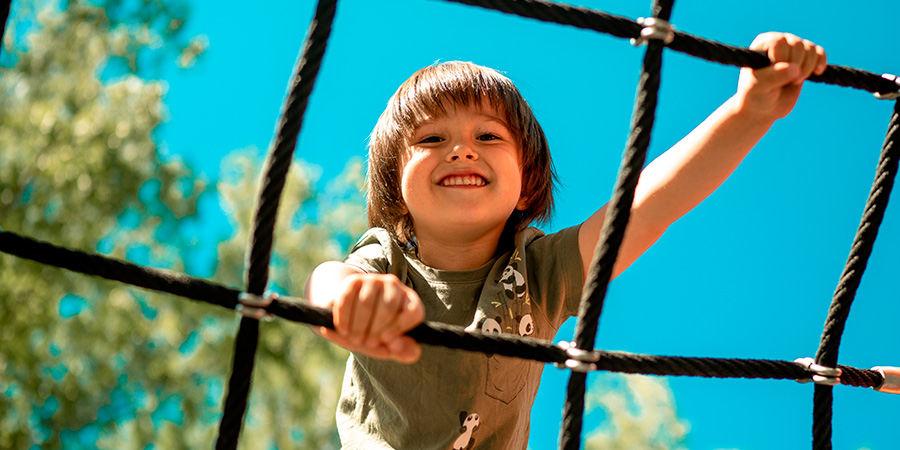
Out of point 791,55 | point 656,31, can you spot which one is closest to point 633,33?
point 656,31

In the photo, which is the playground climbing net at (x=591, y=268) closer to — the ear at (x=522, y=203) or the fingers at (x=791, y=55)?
Result: the fingers at (x=791, y=55)

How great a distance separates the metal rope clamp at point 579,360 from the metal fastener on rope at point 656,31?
0.30m

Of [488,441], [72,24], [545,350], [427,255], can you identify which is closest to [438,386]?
[488,441]

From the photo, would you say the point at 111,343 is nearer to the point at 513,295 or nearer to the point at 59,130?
the point at 59,130

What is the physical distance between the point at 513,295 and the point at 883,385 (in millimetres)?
435

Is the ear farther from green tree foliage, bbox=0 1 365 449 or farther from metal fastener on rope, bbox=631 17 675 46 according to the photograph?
green tree foliage, bbox=0 1 365 449

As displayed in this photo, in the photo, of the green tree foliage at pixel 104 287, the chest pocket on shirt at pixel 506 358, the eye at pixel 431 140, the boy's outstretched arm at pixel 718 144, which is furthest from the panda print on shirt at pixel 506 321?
the green tree foliage at pixel 104 287

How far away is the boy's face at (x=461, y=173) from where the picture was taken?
107cm

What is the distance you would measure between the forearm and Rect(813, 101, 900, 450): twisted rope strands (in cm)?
12

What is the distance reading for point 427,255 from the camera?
1.15 m

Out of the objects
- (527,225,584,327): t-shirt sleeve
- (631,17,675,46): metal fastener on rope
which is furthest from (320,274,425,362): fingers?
(527,225,584,327): t-shirt sleeve

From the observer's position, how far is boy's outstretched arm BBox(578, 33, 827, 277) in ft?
2.60

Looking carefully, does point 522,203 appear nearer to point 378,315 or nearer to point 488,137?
point 488,137

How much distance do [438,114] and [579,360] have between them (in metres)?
0.51
